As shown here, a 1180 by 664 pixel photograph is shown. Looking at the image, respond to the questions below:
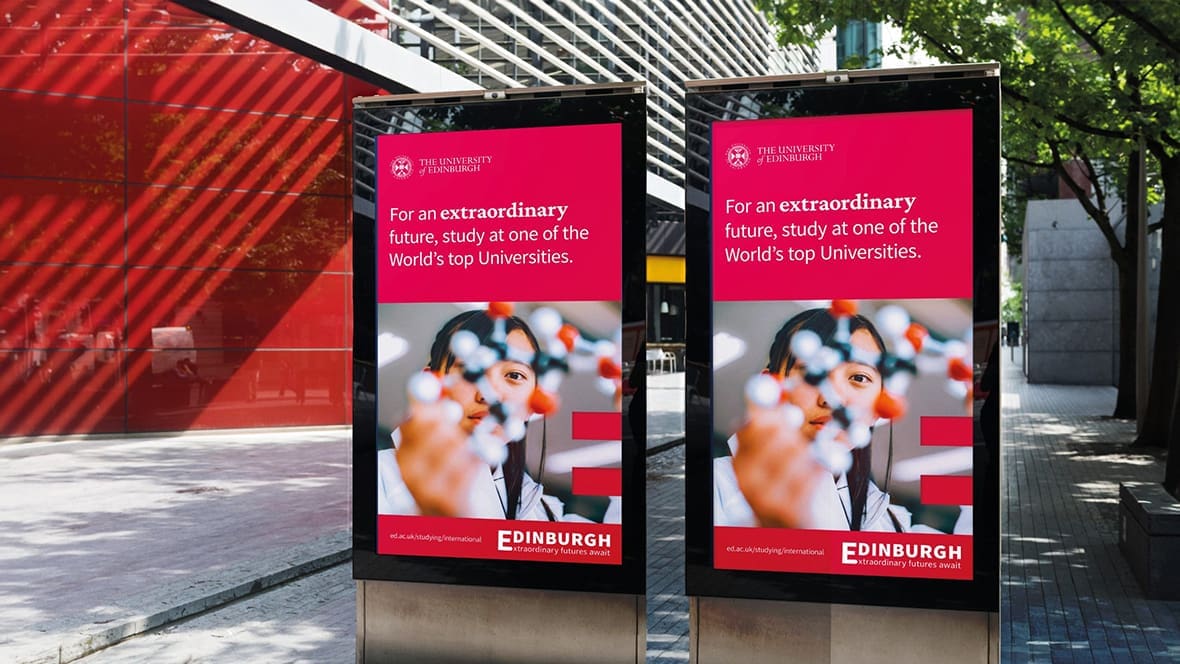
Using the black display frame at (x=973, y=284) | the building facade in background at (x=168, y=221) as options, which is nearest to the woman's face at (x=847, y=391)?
the black display frame at (x=973, y=284)

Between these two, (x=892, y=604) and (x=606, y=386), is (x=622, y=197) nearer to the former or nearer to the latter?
(x=606, y=386)

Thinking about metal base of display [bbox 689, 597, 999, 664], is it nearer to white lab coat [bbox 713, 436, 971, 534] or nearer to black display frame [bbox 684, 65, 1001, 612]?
black display frame [bbox 684, 65, 1001, 612]

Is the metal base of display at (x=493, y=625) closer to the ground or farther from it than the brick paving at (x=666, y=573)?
farther from it

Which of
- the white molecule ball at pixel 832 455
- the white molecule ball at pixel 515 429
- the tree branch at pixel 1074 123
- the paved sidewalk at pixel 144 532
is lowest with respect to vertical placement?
the paved sidewalk at pixel 144 532

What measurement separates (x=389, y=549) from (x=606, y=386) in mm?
1267

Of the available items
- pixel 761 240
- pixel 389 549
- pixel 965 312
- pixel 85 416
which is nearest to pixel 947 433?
pixel 965 312

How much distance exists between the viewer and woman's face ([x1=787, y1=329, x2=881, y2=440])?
477 centimetres

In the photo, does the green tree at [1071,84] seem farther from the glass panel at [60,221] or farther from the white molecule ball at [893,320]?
Result: the white molecule ball at [893,320]

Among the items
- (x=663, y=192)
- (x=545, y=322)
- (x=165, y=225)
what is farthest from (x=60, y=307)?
(x=545, y=322)

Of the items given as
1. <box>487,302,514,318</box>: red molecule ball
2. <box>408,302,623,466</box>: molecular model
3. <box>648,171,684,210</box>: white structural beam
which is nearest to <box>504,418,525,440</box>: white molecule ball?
<box>408,302,623,466</box>: molecular model

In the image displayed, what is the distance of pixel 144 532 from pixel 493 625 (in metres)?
5.75

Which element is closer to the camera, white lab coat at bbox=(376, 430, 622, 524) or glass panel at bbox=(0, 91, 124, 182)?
white lab coat at bbox=(376, 430, 622, 524)

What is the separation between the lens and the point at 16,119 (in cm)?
1741

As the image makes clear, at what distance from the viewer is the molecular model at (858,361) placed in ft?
15.4
